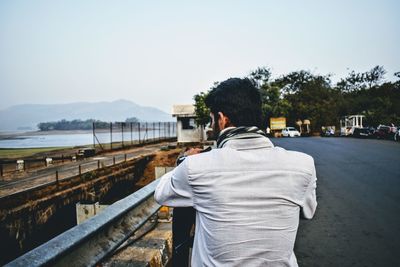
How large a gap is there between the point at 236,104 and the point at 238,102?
2 centimetres

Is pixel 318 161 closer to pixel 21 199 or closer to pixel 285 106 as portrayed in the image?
pixel 21 199

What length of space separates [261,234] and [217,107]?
71 centimetres

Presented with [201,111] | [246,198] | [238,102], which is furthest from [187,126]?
[246,198]

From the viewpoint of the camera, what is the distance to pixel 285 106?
159ft

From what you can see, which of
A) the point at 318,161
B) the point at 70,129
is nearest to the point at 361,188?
the point at 318,161

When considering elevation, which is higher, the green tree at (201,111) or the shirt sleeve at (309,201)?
the green tree at (201,111)

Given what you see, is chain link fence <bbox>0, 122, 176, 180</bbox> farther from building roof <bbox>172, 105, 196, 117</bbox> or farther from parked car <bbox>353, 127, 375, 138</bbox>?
parked car <bbox>353, 127, 375, 138</bbox>

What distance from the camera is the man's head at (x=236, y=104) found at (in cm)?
164

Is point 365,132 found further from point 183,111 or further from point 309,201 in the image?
point 309,201

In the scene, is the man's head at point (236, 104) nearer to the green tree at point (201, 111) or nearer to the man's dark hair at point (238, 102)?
the man's dark hair at point (238, 102)

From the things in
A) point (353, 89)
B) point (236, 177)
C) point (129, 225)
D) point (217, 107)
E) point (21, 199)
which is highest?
point (353, 89)

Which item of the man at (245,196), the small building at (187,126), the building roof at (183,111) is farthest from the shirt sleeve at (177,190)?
the building roof at (183,111)

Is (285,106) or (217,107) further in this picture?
(285,106)

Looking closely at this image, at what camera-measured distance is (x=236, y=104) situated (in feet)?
5.38
